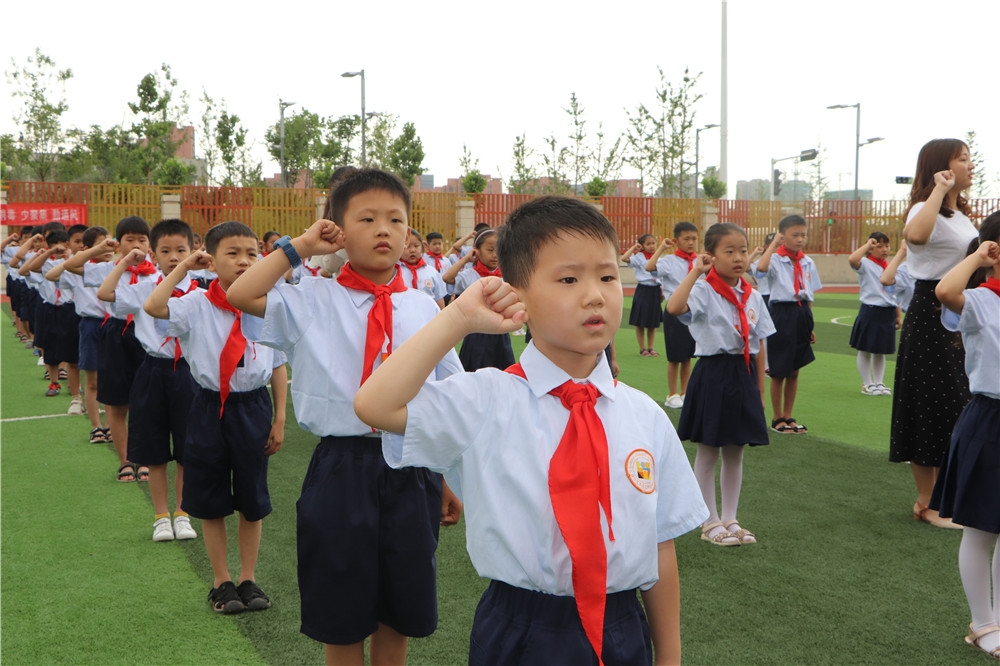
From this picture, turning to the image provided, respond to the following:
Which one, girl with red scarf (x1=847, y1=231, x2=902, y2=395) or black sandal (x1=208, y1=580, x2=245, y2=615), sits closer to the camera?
black sandal (x1=208, y1=580, x2=245, y2=615)

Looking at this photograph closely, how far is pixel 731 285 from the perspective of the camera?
4652 millimetres

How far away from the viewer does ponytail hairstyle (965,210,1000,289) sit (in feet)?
10.8

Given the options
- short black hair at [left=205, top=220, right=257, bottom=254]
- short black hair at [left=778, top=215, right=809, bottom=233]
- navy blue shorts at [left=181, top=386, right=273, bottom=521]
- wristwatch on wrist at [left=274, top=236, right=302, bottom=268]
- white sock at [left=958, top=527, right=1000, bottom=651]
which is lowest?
white sock at [left=958, top=527, right=1000, bottom=651]

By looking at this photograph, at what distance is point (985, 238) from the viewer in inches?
133

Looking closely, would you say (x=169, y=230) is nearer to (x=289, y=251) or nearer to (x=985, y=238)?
(x=289, y=251)

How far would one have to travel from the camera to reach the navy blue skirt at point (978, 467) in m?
3.17

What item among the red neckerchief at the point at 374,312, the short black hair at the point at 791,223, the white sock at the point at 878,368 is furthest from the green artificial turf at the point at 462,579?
the white sock at the point at 878,368

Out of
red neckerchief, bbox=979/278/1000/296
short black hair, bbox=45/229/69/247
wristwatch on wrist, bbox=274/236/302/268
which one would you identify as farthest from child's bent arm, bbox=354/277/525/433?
short black hair, bbox=45/229/69/247

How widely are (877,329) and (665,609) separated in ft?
26.3

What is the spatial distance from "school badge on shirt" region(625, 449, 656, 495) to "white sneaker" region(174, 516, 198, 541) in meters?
3.63

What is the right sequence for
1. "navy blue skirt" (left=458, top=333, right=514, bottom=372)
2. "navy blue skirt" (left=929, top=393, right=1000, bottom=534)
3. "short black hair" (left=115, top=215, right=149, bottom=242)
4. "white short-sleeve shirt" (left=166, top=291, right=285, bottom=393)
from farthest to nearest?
1. "navy blue skirt" (left=458, top=333, right=514, bottom=372)
2. "short black hair" (left=115, top=215, right=149, bottom=242)
3. "white short-sleeve shirt" (left=166, top=291, right=285, bottom=393)
4. "navy blue skirt" (left=929, top=393, right=1000, bottom=534)

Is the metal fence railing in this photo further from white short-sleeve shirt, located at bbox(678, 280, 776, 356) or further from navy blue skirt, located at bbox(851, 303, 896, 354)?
white short-sleeve shirt, located at bbox(678, 280, 776, 356)

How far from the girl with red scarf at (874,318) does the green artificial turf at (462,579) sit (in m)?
2.92

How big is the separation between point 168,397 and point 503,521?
11.6ft
